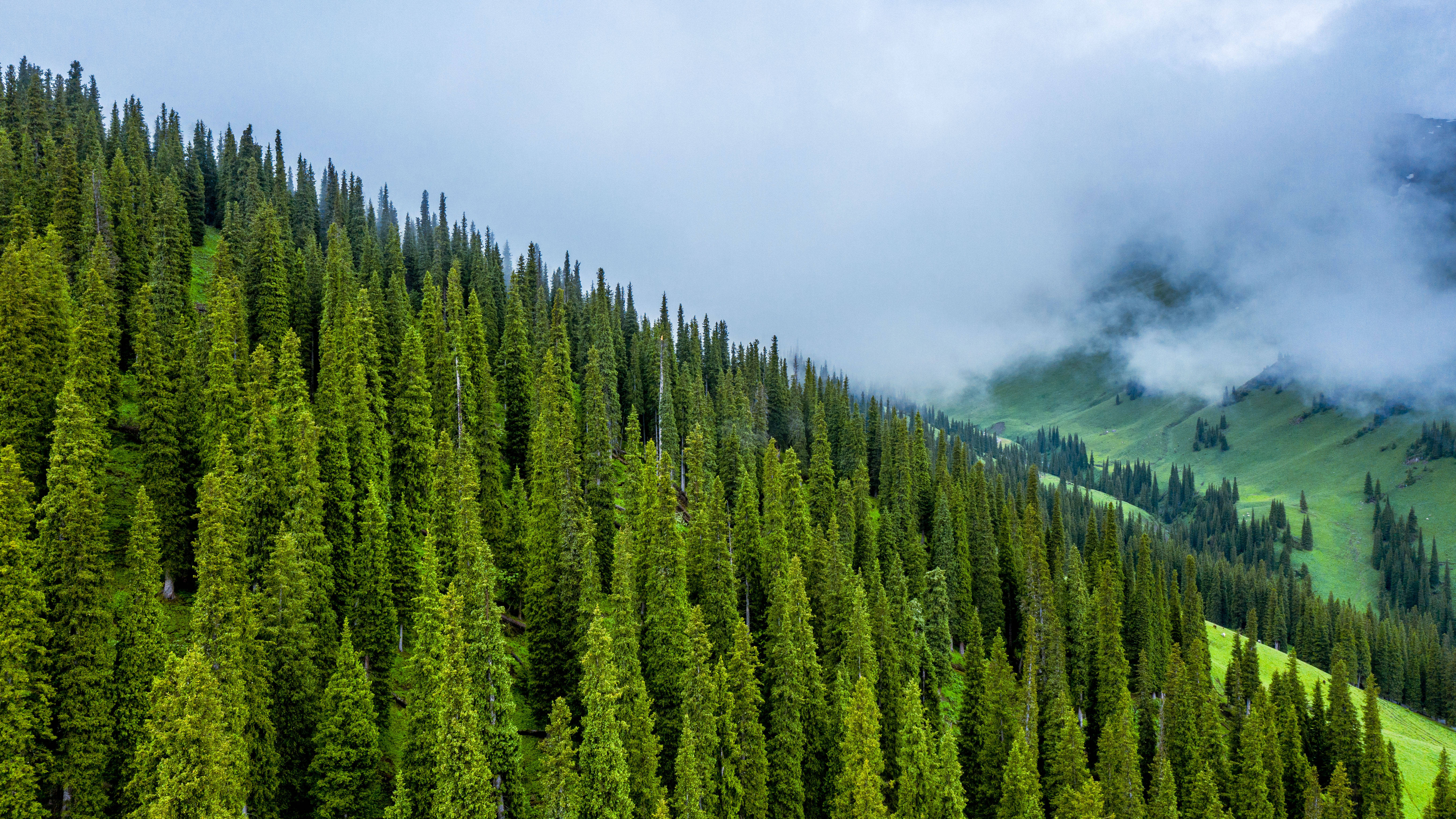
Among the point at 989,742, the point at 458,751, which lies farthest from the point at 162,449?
the point at 989,742

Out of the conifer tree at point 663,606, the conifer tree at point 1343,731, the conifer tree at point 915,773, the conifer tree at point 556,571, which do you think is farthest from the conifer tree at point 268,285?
the conifer tree at point 1343,731

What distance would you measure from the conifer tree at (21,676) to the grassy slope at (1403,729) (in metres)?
129

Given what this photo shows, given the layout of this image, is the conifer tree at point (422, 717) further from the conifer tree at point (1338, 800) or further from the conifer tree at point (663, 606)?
the conifer tree at point (1338, 800)

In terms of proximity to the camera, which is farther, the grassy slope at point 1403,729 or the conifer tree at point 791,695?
the grassy slope at point 1403,729

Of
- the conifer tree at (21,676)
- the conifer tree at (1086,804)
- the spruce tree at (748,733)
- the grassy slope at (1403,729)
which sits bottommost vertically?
the grassy slope at (1403,729)

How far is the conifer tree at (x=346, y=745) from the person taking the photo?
124ft

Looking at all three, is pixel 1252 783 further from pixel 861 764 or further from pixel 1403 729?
pixel 1403 729

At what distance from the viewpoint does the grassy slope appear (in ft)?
322

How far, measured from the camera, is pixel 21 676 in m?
32.3

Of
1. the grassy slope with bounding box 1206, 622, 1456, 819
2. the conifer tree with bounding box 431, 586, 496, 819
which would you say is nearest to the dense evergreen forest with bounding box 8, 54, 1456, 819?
the conifer tree with bounding box 431, 586, 496, 819

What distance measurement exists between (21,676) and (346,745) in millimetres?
14148

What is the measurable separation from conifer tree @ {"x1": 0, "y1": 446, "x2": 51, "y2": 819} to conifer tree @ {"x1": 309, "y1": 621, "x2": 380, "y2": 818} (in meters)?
11.0

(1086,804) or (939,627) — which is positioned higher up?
(939,627)

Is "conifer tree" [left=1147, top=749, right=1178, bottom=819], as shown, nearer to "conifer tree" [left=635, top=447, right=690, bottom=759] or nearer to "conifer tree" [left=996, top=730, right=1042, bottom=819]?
"conifer tree" [left=996, top=730, right=1042, bottom=819]
